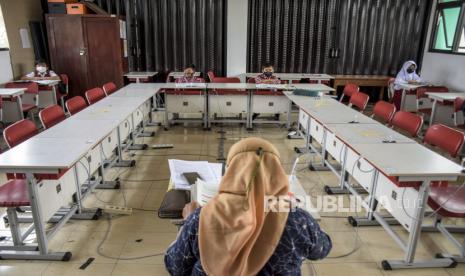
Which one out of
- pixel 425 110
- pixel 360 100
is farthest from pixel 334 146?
pixel 425 110

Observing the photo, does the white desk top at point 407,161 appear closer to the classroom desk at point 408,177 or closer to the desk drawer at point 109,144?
the classroom desk at point 408,177

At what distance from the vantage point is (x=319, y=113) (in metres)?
3.59

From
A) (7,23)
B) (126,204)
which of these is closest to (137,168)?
(126,204)

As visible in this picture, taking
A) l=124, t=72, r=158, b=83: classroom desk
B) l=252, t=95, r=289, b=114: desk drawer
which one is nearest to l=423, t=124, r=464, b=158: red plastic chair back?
l=252, t=95, r=289, b=114: desk drawer

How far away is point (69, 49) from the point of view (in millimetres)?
6566

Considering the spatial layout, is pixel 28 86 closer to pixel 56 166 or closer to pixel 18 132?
pixel 18 132

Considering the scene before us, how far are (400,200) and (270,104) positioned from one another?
134 inches

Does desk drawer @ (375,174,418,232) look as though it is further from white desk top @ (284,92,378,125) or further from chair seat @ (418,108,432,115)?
chair seat @ (418,108,432,115)

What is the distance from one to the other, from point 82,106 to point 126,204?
4.36 feet

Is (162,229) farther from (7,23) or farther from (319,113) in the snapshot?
(7,23)

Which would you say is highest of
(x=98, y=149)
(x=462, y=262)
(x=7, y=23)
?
(x=7, y=23)

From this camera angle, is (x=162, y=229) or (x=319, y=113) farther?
(x=319, y=113)

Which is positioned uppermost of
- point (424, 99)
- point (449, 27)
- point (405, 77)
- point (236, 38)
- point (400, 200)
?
point (449, 27)

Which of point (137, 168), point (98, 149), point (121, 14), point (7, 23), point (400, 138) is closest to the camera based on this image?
point (400, 138)
